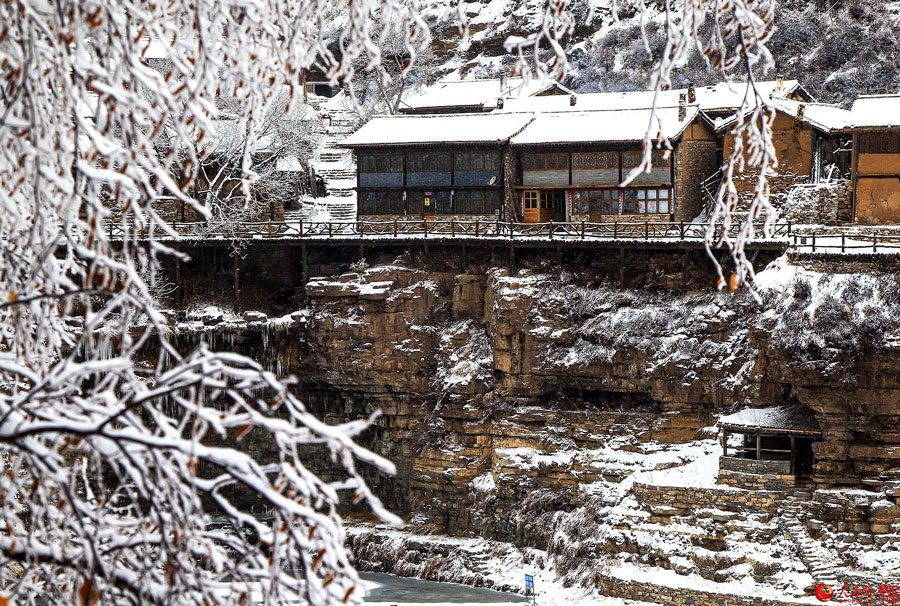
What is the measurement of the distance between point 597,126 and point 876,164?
8.62 metres

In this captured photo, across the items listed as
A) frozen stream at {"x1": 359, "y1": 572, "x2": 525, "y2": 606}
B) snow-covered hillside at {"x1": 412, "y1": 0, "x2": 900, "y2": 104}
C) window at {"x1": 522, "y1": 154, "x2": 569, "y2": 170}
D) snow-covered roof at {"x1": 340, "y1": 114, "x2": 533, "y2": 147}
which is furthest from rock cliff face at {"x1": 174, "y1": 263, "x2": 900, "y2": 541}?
snow-covered hillside at {"x1": 412, "y1": 0, "x2": 900, "y2": 104}

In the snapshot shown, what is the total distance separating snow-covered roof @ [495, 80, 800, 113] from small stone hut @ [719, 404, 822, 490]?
1342 centimetres

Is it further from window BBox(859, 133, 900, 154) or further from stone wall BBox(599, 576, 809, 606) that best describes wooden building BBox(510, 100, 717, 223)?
stone wall BBox(599, 576, 809, 606)

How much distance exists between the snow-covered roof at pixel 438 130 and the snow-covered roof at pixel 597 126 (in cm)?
72

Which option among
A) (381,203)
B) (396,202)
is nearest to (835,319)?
(396,202)

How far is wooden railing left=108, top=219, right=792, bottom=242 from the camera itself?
3059cm

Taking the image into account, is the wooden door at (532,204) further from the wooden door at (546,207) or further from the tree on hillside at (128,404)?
the tree on hillside at (128,404)

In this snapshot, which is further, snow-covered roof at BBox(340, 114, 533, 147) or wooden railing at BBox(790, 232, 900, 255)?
snow-covered roof at BBox(340, 114, 533, 147)

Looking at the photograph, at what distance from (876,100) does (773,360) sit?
9.95 meters

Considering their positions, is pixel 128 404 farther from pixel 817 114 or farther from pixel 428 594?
pixel 817 114

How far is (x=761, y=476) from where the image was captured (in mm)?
24203

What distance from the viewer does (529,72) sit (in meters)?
4.48

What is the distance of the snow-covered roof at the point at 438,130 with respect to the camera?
35156 mm

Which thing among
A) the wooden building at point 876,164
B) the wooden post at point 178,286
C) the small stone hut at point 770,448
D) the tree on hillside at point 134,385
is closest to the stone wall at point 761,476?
the small stone hut at point 770,448
